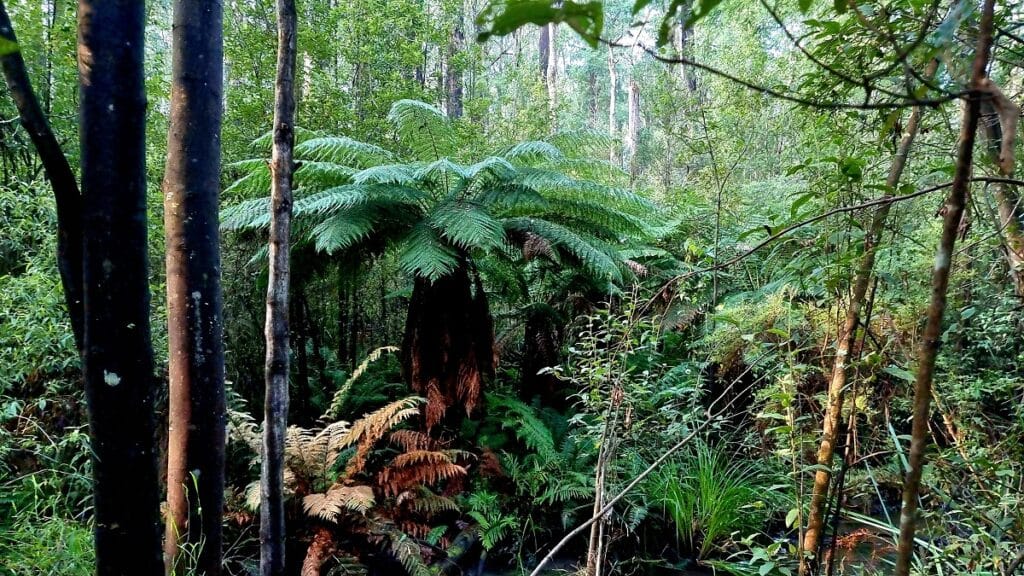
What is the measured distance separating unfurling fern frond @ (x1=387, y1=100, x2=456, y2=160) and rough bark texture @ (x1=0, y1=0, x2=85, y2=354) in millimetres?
2433

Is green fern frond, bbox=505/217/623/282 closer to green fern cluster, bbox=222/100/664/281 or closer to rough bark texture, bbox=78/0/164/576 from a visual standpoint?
green fern cluster, bbox=222/100/664/281

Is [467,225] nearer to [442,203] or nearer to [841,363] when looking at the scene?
[442,203]

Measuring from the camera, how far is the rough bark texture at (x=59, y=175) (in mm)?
1195

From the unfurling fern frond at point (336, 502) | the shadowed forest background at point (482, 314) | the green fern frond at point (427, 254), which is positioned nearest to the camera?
the shadowed forest background at point (482, 314)

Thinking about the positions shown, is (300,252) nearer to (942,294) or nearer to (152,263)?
(152,263)

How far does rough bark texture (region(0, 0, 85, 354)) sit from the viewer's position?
47.1 inches

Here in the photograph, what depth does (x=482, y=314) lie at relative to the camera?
3635 millimetres

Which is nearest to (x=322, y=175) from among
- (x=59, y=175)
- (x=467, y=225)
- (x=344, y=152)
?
(x=344, y=152)

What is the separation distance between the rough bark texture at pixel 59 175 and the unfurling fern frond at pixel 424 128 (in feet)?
7.98

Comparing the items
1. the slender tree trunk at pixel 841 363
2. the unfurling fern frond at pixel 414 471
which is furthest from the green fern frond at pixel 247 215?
the slender tree trunk at pixel 841 363

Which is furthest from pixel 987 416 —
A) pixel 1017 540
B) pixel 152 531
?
pixel 152 531

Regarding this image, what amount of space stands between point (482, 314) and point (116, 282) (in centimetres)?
251

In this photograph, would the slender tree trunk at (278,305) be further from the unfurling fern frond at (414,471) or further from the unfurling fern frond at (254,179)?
the unfurling fern frond at (254,179)

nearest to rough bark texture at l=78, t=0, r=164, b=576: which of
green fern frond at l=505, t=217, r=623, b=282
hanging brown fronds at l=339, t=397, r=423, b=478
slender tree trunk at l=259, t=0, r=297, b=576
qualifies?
slender tree trunk at l=259, t=0, r=297, b=576
